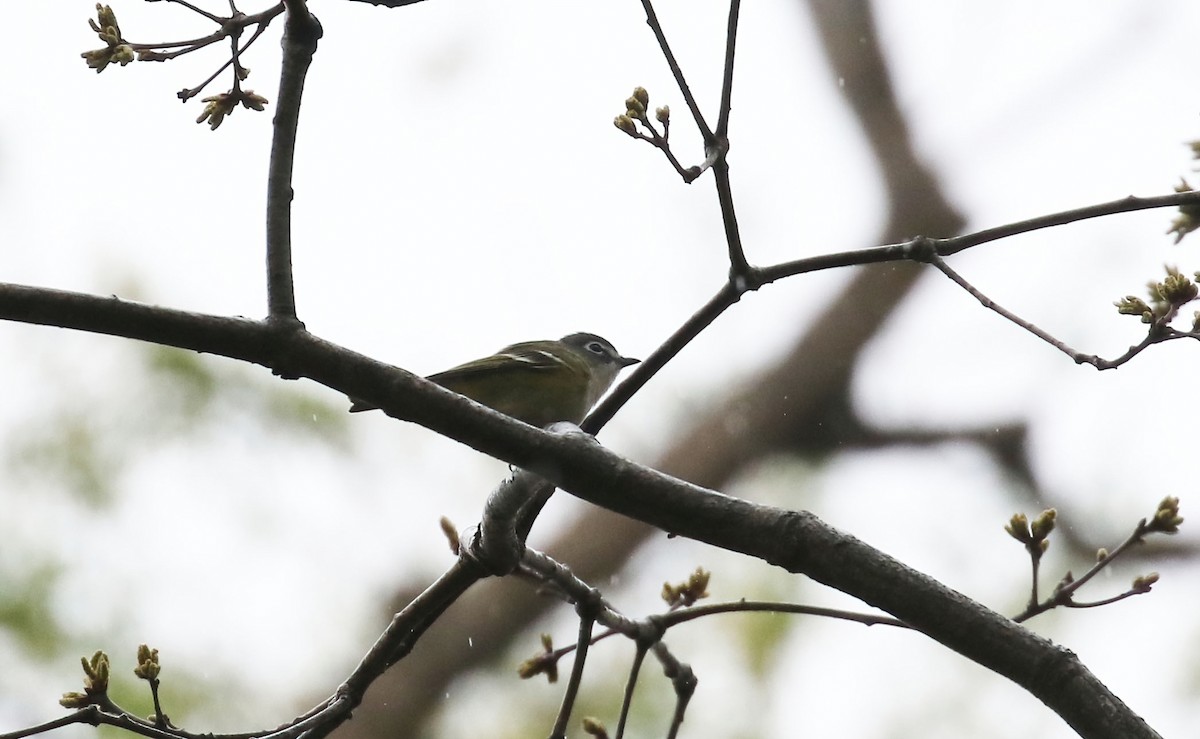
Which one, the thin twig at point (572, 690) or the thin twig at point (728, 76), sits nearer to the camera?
the thin twig at point (728, 76)

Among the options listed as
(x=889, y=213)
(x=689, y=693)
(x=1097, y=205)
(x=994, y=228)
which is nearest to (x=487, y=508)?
(x=689, y=693)

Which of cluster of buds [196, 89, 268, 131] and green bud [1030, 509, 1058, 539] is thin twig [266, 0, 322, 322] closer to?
cluster of buds [196, 89, 268, 131]

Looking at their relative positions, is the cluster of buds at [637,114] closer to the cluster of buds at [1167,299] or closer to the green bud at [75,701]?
the cluster of buds at [1167,299]

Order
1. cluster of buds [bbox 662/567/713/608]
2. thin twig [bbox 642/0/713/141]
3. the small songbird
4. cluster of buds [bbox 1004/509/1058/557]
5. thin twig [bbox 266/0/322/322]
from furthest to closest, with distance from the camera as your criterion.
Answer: the small songbird < cluster of buds [bbox 662/567/713/608] < cluster of buds [bbox 1004/509/1058/557] < thin twig [bbox 642/0/713/141] < thin twig [bbox 266/0/322/322]

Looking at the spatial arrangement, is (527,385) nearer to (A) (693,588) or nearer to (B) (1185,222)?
(A) (693,588)

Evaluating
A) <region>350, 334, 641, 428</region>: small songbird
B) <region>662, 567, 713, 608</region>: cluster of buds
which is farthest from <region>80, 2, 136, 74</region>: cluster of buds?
<region>662, 567, 713, 608</region>: cluster of buds

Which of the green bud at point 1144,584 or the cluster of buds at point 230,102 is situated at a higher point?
the cluster of buds at point 230,102

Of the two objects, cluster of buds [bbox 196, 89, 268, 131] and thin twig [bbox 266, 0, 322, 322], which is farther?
cluster of buds [bbox 196, 89, 268, 131]

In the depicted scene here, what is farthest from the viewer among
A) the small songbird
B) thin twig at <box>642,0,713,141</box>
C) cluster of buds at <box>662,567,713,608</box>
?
the small songbird

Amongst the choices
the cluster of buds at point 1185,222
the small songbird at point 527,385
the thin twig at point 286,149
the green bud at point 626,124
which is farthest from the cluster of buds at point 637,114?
the small songbird at point 527,385

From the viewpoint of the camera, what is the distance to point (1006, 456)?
24.2 ft

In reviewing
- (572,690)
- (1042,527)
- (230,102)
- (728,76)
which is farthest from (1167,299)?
(230,102)

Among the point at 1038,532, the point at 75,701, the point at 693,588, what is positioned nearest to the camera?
the point at 75,701

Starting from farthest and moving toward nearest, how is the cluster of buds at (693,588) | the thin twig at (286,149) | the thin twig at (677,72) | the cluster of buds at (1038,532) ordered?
the cluster of buds at (693,588) < the cluster of buds at (1038,532) < the thin twig at (677,72) < the thin twig at (286,149)
